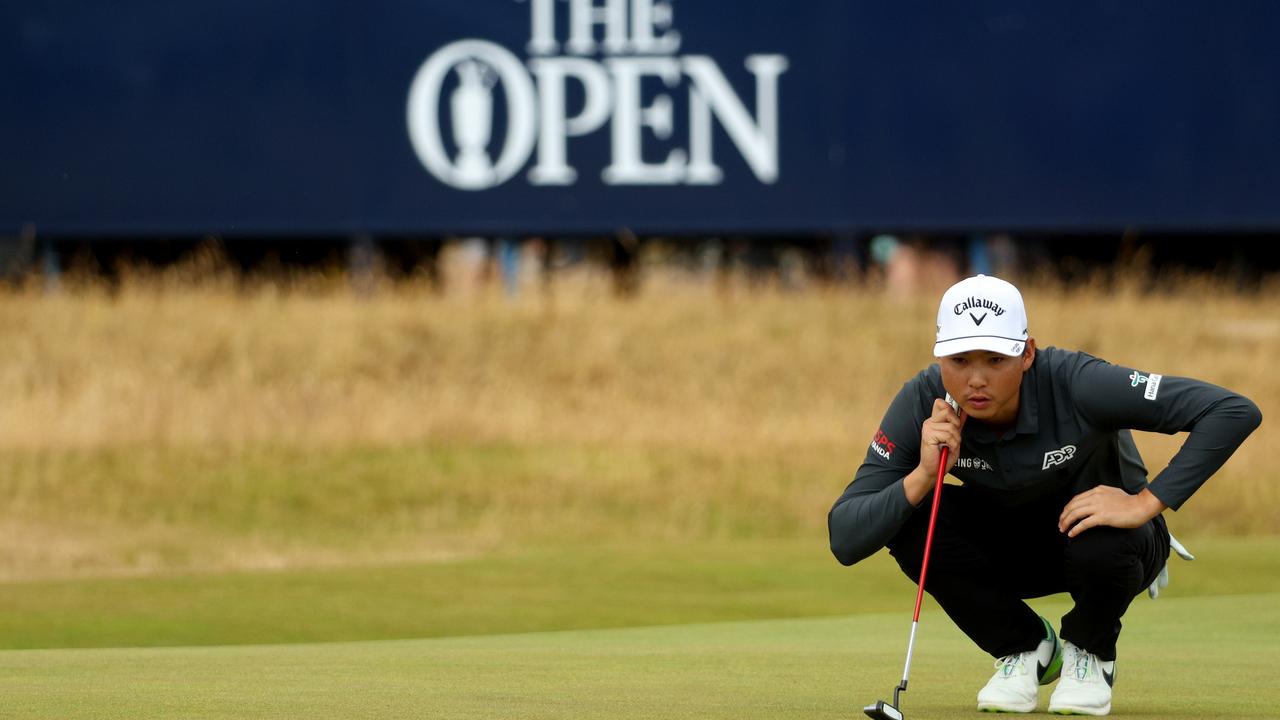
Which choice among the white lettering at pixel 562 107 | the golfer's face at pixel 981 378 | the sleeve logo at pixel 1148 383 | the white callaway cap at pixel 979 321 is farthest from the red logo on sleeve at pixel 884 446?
the white lettering at pixel 562 107

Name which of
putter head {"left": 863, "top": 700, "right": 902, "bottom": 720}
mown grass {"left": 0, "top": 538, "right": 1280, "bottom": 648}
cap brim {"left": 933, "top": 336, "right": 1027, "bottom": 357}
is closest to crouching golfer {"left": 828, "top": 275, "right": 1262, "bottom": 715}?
cap brim {"left": 933, "top": 336, "right": 1027, "bottom": 357}

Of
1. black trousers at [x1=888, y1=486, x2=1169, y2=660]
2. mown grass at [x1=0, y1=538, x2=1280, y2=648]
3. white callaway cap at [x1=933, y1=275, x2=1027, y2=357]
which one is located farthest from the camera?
mown grass at [x1=0, y1=538, x2=1280, y2=648]

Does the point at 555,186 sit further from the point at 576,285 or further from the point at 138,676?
the point at 138,676

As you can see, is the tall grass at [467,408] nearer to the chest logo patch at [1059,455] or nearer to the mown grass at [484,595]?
the mown grass at [484,595]

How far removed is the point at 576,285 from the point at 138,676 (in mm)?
14866

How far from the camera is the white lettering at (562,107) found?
58.4 feet

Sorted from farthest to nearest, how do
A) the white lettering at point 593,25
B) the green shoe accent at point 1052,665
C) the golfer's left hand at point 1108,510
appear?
the white lettering at point 593,25, the green shoe accent at point 1052,665, the golfer's left hand at point 1108,510

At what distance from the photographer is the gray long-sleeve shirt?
14.3 feet

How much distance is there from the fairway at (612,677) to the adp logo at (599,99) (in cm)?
1099

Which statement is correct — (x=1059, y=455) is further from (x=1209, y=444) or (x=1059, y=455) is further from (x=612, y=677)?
(x=612, y=677)

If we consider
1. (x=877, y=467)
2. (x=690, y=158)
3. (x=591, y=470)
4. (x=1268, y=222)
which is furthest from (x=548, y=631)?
(x=1268, y=222)

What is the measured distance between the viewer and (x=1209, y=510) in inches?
575

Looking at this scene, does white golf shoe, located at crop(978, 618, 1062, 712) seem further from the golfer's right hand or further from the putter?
the golfer's right hand

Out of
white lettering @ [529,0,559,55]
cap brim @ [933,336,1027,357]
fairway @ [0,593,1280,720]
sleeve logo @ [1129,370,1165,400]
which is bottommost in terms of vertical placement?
fairway @ [0,593,1280,720]
